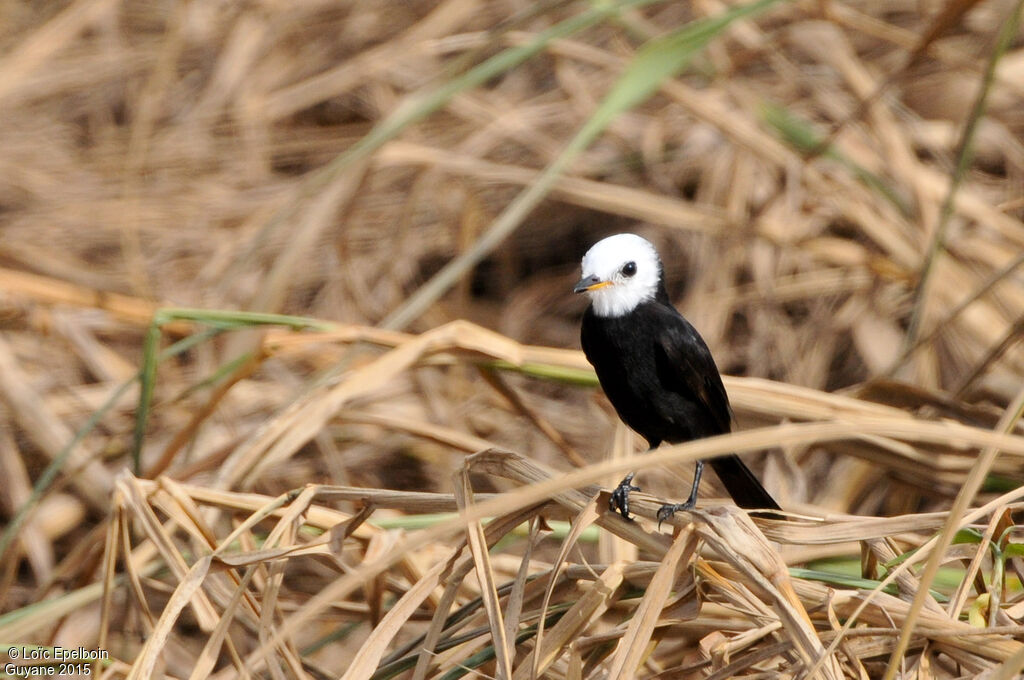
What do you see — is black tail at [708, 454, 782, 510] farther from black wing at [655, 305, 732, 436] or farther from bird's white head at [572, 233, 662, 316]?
bird's white head at [572, 233, 662, 316]

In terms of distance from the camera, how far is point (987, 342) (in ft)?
13.0

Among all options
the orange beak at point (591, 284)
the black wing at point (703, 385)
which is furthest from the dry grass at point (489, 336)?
the orange beak at point (591, 284)

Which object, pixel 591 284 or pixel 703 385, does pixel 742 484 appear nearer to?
pixel 703 385

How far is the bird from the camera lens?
2.65 m

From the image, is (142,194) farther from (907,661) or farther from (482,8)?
(907,661)

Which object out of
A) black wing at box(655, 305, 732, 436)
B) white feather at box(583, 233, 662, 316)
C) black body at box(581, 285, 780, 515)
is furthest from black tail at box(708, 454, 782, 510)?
white feather at box(583, 233, 662, 316)

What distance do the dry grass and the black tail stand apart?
6.1 inches

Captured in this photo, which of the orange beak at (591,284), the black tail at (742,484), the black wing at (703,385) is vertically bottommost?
the black tail at (742,484)

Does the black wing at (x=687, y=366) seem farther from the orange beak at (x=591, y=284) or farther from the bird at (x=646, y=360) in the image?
the orange beak at (x=591, y=284)

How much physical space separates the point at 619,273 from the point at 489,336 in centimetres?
36

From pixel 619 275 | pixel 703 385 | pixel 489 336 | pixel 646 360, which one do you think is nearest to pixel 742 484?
pixel 703 385

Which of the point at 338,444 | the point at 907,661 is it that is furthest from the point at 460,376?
the point at 907,661

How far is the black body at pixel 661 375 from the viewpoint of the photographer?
105 inches

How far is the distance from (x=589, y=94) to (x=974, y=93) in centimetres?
190
